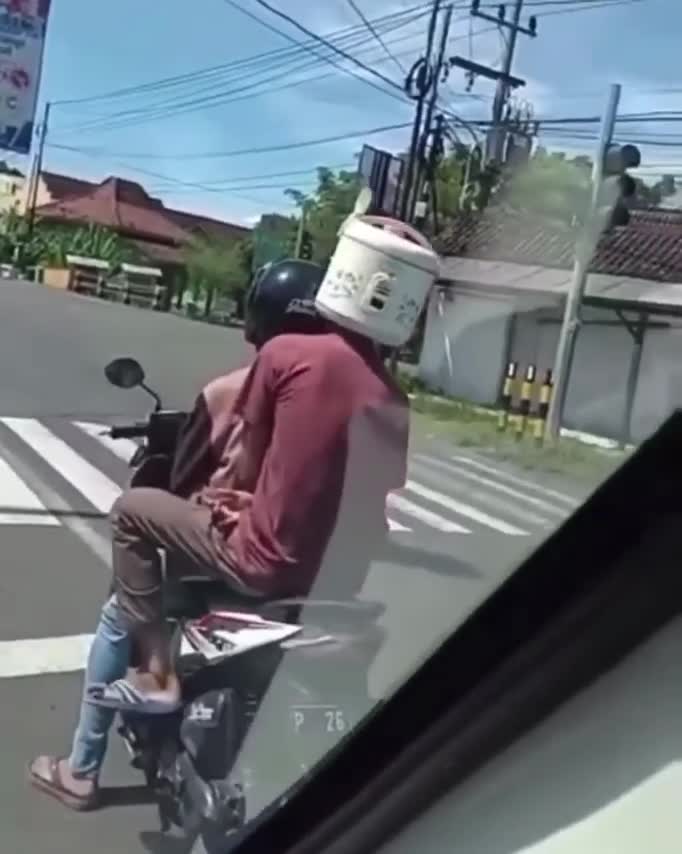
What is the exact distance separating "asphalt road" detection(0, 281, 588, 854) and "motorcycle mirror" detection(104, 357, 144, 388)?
5 centimetres

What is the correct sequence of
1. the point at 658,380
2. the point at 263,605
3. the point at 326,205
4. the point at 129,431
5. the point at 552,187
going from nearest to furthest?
the point at 658,380, the point at 552,187, the point at 326,205, the point at 263,605, the point at 129,431

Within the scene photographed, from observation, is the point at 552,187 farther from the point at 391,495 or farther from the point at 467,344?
the point at 391,495

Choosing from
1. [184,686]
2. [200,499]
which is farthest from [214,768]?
[200,499]

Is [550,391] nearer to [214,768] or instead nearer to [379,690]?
[379,690]

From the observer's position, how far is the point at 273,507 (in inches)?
93.4

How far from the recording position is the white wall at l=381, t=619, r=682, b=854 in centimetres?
175

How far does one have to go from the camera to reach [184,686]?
106 inches

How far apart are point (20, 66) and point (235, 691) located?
1.12m

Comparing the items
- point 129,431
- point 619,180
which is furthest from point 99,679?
point 619,180

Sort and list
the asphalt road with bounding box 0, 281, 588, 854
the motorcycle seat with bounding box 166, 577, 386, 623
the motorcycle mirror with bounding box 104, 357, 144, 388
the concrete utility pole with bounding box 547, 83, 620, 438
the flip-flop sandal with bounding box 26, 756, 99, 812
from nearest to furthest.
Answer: the concrete utility pole with bounding box 547, 83, 620, 438
the asphalt road with bounding box 0, 281, 588, 854
the motorcycle seat with bounding box 166, 577, 386, 623
the motorcycle mirror with bounding box 104, 357, 144, 388
the flip-flop sandal with bounding box 26, 756, 99, 812

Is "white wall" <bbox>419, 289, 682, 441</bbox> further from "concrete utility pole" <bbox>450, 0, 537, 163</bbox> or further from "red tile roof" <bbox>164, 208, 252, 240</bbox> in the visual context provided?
"red tile roof" <bbox>164, 208, 252, 240</bbox>

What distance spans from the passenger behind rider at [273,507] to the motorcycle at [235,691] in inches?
1.7

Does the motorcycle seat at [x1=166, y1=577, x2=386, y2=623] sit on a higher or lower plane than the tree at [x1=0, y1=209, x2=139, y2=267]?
lower

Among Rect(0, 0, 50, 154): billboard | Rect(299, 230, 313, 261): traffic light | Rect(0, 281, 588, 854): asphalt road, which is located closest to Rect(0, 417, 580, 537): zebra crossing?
Rect(0, 281, 588, 854): asphalt road
